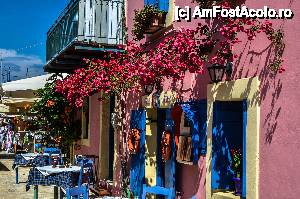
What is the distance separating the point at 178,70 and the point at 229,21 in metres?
1.31

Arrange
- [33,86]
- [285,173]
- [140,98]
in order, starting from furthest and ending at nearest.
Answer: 1. [33,86]
2. [140,98]
3. [285,173]

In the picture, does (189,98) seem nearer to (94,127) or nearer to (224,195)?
(224,195)

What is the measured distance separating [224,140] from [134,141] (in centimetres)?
334

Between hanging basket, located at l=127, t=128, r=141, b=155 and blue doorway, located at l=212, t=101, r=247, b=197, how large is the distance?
3.15m

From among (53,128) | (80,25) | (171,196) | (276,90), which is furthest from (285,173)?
(53,128)

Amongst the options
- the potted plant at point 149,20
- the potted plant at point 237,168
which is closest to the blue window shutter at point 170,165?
the potted plant at point 237,168

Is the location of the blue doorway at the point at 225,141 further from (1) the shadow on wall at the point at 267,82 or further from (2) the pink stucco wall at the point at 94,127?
(2) the pink stucco wall at the point at 94,127

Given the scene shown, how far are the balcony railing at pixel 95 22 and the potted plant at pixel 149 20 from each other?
2100mm

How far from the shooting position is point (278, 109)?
5.27 m

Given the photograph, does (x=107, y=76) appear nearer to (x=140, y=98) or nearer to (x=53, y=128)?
(x=140, y=98)

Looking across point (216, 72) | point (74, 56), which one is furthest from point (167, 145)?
point (74, 56)

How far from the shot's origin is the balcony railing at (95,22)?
10.7 meters

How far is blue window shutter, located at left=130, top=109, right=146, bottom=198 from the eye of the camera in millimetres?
9414

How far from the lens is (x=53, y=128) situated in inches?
643
